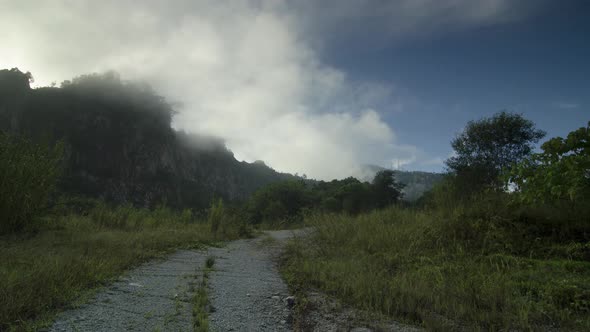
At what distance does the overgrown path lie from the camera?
240 centimetres

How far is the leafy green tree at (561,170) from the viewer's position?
339 centimetres

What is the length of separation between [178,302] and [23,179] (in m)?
4.98

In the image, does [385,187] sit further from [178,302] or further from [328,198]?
[178,302]

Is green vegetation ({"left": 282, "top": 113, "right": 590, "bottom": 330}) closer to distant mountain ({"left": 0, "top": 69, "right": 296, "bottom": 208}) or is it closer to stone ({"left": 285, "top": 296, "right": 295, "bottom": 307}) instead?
stone ({"left": 285, "top": 296, "right": 295, "bottom": 307})

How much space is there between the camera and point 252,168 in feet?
478

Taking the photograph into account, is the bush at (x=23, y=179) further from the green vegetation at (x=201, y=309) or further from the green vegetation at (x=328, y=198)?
the green vegetation at (x=328, y=198)

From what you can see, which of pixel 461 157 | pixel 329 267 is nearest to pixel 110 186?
pixel 461 157

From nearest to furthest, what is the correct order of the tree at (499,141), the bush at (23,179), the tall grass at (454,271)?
the tall grass at (454,271) < the bush at (23,179) < the tree at (499,141)

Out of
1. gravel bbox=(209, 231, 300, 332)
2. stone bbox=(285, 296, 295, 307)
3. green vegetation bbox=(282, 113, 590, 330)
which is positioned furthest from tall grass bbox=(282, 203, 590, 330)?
stone bbox=(285, 296, 295, 307)

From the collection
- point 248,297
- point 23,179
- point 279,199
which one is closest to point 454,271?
point 248,297

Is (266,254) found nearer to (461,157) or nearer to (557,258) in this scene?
(557,258)

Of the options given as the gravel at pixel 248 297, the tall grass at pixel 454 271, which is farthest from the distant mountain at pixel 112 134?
the tall grass at pixel 454 271

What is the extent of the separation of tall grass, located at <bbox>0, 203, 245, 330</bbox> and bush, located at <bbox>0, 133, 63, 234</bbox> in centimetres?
42

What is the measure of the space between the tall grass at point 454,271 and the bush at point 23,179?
4999 millimetres
